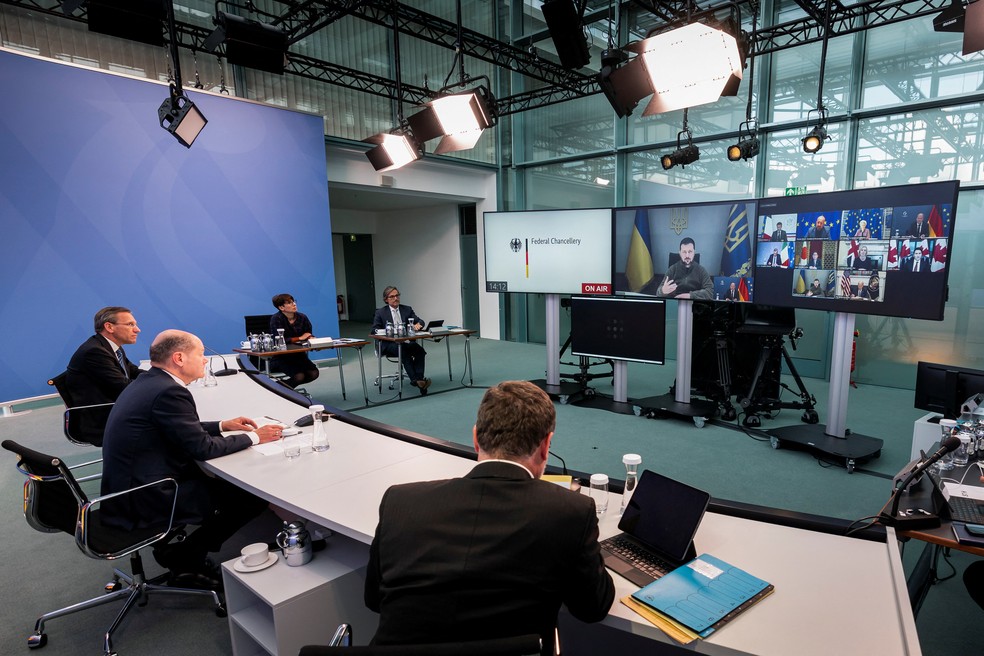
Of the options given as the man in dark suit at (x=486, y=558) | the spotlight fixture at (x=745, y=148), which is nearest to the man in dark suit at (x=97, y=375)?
the man in dark suit at (x=486, y=558)

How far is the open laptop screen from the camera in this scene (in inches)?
58.2

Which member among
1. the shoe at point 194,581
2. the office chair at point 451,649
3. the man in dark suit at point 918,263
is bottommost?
the shoe at point 194,581

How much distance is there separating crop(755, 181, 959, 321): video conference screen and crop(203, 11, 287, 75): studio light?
15.8ft

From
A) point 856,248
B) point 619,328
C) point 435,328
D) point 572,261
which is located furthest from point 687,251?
point 435,328

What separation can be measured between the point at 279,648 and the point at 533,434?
1153mm

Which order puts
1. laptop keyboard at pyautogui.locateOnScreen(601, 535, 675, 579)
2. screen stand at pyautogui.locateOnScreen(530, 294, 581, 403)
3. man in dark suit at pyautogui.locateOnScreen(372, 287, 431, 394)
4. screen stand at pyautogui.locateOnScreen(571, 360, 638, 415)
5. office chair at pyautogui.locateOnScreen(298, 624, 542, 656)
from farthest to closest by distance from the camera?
man in dark suit at pyautogui.locateOnScreen(372, 287, 431, 394), screen stand at pyautogui.locateOnScreen(530, 294, 581, 403), screen stand at pyautogui.locateOnScreen(571, 360, 638, 415), laptop keyboard at pyautogui.locateOnScreen(601, 535, 675, 579), office chair at pyautogui.locateOnScreen(298, 624, 542, 656)

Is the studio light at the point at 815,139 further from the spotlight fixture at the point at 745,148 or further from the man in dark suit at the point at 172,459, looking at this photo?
the man in dark suit at the point at 172,459

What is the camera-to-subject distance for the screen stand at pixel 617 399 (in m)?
5.25

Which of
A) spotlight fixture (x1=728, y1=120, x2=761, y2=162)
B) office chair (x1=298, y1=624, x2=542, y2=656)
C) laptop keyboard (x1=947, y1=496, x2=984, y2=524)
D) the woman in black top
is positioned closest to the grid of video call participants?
laptop keyboard (x1=947, y1=496, x2=984, y2=524)

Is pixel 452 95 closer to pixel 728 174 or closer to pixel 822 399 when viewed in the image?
pixel 728 174

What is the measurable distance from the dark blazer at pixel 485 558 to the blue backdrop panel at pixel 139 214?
20.5 feet

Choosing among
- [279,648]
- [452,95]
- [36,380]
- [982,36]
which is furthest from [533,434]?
[36,380]

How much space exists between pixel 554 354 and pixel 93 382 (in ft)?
13.4

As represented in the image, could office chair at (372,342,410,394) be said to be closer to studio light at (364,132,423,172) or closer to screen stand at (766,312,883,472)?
studio light at (364,132,423,172)
